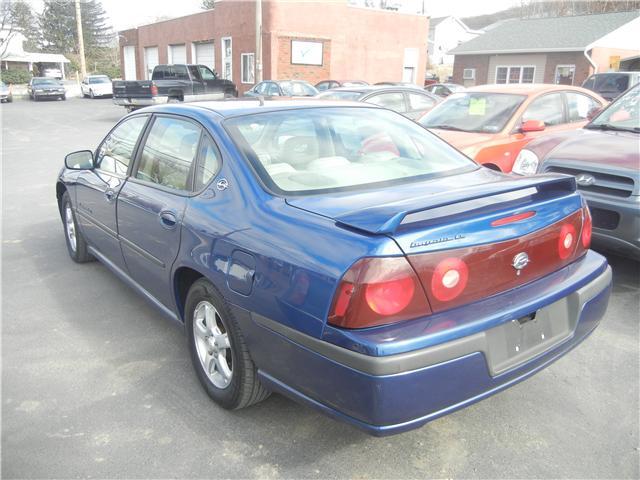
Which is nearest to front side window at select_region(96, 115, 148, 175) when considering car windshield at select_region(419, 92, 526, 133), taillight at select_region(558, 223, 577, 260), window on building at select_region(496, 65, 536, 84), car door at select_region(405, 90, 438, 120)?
taillight at select_region(558, 223, 577, 260)

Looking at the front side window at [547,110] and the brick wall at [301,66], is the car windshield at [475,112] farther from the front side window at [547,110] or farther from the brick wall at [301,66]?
the brick wall at [301,66]

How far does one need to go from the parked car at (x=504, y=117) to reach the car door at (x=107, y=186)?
3.46 m

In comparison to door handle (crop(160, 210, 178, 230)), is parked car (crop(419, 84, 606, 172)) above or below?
above

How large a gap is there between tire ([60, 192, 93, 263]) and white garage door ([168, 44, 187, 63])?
30.1 meters

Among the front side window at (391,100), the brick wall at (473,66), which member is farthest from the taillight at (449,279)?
the brick wall at (473,66)

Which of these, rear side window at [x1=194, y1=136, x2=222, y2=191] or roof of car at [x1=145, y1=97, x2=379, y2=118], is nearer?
rear side window at [x1=194, y1=136, x2=222, y2=191]

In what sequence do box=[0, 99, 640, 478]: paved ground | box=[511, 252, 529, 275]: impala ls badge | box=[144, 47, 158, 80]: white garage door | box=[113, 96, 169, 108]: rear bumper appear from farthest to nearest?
1. box=[144, 47, 158, 80]: white garage door
2. box=[113, 96, 169, 108]: rear bumper
3. box=[0, 99, 640, 478]: paved ground
4. box=[511, 252, 529, 275]: impala ls badge

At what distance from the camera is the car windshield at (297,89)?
1692cm

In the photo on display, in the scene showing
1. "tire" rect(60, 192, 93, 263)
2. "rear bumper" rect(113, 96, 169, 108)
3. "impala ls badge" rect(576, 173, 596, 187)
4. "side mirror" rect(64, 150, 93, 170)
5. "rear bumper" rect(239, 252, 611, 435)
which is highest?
"rear bumper" rect(113, 96, 169, 108)

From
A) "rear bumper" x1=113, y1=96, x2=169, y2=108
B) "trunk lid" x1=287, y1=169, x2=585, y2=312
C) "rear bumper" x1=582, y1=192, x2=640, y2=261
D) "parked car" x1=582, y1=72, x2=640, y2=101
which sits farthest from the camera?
"rear bumper" x1=113, y1=96, x2=169, y2=108

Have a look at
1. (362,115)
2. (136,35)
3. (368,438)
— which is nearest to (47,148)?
(362,115)

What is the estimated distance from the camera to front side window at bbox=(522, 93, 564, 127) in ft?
21.2

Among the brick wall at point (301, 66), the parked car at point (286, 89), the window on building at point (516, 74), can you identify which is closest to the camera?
the parked car at point (286, 89)

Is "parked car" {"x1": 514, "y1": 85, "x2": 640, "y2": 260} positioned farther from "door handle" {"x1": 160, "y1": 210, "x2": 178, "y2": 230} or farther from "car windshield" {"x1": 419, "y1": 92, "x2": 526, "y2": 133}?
"door handle" {"x1": 160, "y1": 210, "x2": 178, "y2": 230}
